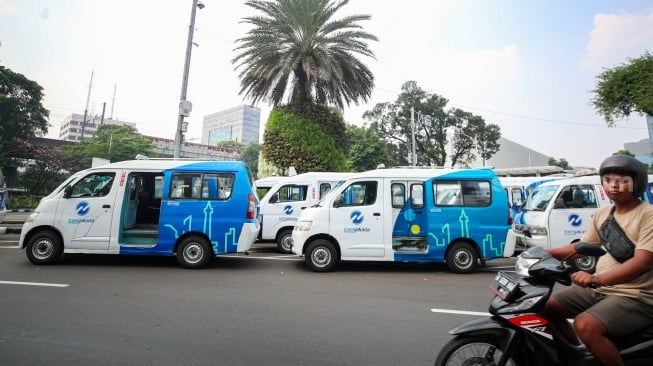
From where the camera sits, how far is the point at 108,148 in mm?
28672

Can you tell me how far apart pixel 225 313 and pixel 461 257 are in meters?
4.92

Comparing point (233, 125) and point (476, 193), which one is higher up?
point (233, 125)

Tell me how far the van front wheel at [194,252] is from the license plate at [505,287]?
5.64 meters

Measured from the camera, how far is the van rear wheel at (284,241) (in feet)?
30.5

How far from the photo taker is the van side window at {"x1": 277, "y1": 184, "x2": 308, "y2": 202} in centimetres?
984

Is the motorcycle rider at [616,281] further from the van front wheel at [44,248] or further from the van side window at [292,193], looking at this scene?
the van front wheel at [44,248]

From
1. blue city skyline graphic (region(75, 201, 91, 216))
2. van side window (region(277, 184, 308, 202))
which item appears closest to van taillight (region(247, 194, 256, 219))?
van side window (region(277, 184, 308, 202))

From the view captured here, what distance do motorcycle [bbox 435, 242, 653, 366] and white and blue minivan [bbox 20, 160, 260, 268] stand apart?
5.12 m

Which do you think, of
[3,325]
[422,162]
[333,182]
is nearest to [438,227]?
[333,182]

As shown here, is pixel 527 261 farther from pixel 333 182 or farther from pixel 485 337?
pixel 333 182

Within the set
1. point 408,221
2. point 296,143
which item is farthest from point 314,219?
point 296,143

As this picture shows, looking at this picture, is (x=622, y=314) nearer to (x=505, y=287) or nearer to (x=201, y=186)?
(x=505, y=287)

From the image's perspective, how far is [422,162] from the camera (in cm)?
3253

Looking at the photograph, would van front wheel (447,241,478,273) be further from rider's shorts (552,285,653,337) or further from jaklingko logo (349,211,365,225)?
rider's shorts (552,285,653,337)
